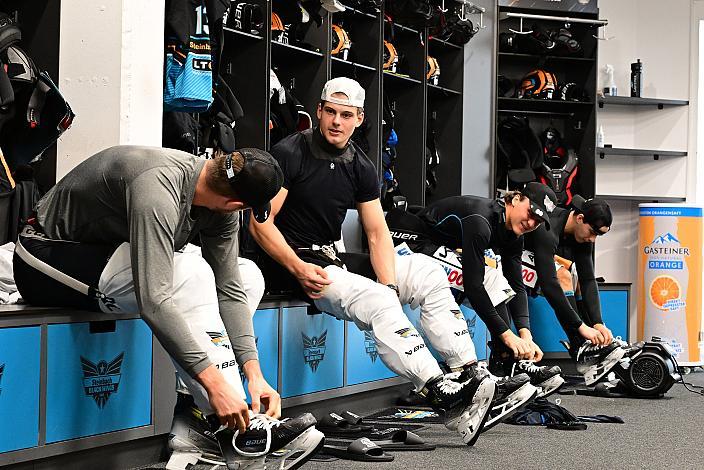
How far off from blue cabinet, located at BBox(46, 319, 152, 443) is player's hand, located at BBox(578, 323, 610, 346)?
2.74m

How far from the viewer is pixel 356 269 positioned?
4348 millimetres

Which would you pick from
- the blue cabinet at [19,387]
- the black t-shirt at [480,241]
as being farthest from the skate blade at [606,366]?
the blue cabinet at [19,387]

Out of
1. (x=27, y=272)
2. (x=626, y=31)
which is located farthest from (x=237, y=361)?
(x=626, y=31)

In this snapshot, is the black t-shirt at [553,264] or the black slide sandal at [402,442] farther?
the black t-shirt at [553,264]

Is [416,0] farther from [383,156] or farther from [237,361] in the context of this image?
[237,361]

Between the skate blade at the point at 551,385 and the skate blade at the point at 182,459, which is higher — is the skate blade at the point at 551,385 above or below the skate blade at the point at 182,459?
below

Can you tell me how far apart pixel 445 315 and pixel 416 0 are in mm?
2959

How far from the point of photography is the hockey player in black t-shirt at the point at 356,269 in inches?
142

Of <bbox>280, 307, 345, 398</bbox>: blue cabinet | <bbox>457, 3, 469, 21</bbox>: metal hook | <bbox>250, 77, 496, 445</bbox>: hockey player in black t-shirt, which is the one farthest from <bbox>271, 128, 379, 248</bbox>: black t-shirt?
<bbox>457, 3, 469, 21</bbox>: metal hook

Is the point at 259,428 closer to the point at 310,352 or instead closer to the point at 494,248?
the point at 310,352

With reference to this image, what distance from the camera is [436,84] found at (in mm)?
7551

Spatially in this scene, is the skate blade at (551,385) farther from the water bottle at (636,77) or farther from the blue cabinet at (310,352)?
the water bottle at (636,77)

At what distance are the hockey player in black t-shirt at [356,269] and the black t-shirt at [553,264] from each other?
1.16 m

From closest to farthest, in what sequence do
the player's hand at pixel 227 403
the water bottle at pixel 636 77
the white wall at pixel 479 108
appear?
the player's hand at pixel 227 403 < the white wall at pixel 479 108 < the water bottle at pixel 636 77
